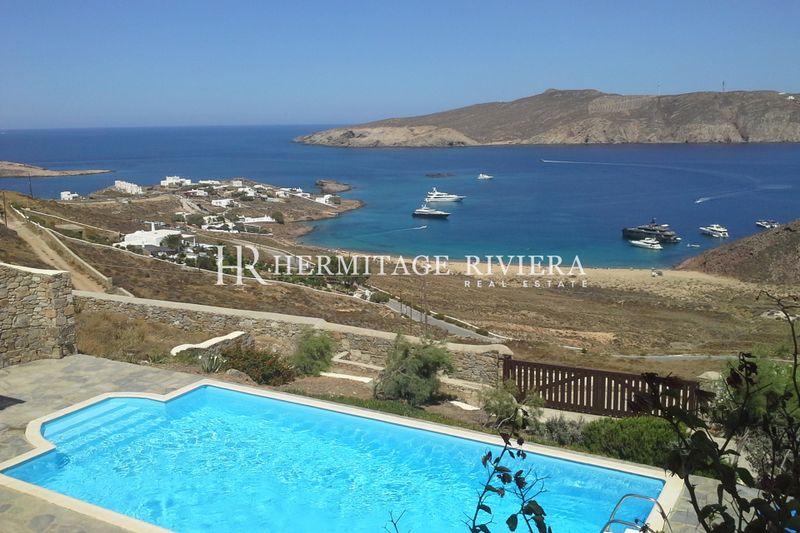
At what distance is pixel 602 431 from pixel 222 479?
443cm

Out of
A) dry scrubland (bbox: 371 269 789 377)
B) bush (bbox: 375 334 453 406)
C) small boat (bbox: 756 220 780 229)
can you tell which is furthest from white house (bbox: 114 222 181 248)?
small boat (bbox: 756 220 780 229)

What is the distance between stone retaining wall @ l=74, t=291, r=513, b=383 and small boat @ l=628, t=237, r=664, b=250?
41505 millimetres

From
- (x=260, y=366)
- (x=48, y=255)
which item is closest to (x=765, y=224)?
(x=48, y=255)

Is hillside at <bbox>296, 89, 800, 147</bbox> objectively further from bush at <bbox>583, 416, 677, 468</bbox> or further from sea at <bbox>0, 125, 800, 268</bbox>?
bush at <bbox>583, 416, 677, 468</bbox>

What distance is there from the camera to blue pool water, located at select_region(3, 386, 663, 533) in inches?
264

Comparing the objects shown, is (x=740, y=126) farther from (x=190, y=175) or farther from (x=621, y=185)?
(x=190, y=175)

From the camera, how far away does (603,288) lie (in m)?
35.9

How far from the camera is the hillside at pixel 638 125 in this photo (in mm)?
164750

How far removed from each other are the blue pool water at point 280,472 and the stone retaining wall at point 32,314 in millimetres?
2222

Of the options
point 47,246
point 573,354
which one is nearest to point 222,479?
point 573,354

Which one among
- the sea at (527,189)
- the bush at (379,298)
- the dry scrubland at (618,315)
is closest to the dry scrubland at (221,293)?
the bush at (379,298)

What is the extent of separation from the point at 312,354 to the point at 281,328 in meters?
1.27

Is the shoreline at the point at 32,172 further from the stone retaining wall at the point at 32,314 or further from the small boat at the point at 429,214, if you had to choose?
the stone retaining wall at the point at 32,314

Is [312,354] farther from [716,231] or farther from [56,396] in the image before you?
[716,231]
